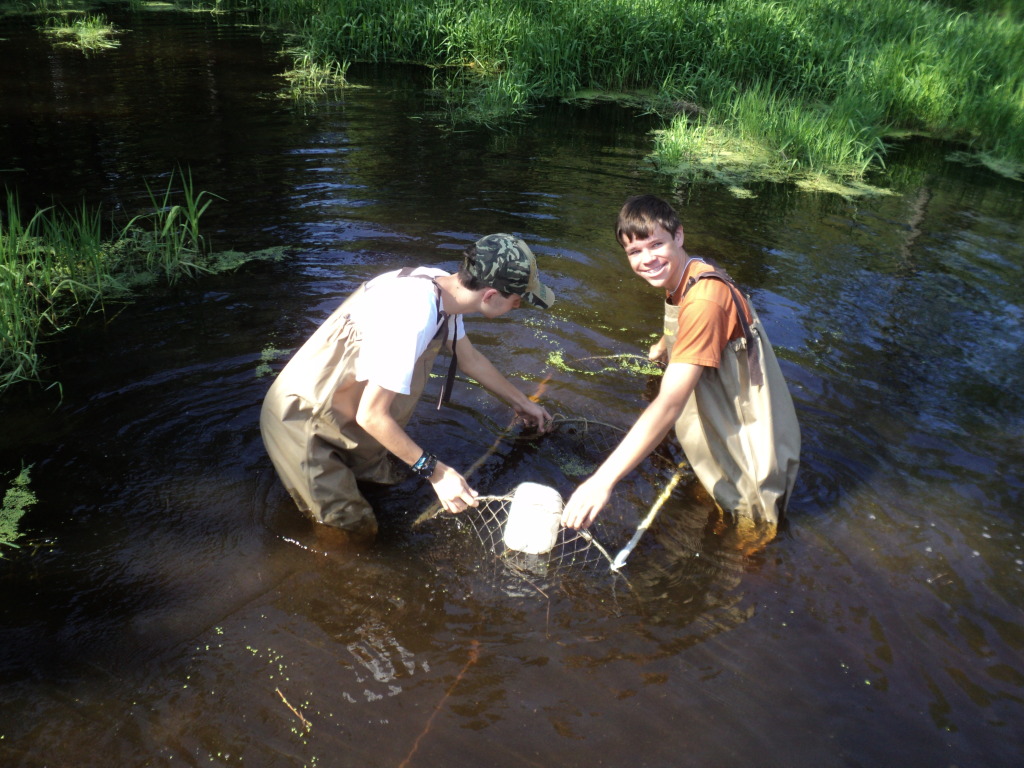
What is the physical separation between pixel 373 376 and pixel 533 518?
0.82m

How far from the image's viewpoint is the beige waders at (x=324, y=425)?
313cm

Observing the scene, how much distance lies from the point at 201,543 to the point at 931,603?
304 cm

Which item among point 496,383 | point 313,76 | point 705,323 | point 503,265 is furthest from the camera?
point 313,76

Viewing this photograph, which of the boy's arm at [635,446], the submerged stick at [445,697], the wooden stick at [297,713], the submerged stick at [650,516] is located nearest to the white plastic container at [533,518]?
the boy's arm at [635,446]

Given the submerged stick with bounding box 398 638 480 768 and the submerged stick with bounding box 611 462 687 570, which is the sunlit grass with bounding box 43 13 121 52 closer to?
the submerged stick with bounding box 611 462 687 570

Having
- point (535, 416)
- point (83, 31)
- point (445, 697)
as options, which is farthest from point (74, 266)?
point (83, 31)

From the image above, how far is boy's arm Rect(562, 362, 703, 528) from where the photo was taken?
9.39ft

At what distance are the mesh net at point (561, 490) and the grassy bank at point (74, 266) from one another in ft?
8.49

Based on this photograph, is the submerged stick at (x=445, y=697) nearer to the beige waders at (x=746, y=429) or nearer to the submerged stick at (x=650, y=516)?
the submerged stick at (x=650, y=516)

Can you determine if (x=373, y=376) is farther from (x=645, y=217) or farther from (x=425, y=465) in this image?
(x=645, y=217)

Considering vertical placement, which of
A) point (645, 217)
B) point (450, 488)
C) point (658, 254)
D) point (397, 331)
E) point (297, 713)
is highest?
point (645, 217)

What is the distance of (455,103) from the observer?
10.8 metres

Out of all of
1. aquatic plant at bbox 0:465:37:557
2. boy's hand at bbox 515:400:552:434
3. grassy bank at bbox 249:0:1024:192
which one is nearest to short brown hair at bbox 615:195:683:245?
boy's hand at bbox 515:400:552:434

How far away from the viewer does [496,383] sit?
12.4 feet
